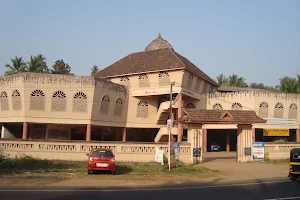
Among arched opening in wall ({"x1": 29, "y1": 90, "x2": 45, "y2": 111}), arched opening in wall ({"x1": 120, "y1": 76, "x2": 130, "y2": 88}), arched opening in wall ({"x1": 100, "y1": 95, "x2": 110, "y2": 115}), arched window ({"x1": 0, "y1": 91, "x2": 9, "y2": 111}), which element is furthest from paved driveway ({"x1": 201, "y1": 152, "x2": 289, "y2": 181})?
arched window ({"x1": 0, "y1": 91, "x2": 9, "y2": 111})

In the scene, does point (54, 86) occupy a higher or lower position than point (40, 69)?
lower

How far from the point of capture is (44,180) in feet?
42.0

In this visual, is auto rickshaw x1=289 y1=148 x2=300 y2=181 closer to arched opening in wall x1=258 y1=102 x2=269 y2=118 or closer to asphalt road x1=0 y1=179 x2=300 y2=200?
asphalt road x1=0 y1=179 x2=300 y2=200

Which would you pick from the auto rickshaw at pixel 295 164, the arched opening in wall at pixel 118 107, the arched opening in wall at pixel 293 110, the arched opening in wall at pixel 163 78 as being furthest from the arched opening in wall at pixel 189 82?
the auto rickshaw at pixel 295 164

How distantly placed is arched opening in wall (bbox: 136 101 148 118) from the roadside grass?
18670 millimetres

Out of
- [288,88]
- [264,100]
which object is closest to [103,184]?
[264,100]

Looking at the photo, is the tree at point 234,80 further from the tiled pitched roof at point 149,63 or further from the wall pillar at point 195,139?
the wall pillar at point 195,139

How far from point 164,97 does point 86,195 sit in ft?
94.4

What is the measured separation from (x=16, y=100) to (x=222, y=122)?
68.0 ft

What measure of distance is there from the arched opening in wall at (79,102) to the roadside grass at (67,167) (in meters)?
13.3

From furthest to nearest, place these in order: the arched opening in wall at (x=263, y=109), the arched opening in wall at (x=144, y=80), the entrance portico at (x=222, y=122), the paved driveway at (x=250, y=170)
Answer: the arched opening in wall at (x=263, y=109) → the arched opening in wall at (x=144, y=80) → the entrance portico at (x=222, y=122) → the paved driveway at (x=250, y=170)

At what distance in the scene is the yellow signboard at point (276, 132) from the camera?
3722 cm

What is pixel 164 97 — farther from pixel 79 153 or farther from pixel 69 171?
pixel 69 171

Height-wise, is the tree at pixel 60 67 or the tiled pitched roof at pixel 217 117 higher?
the tree at pixel 60 67
